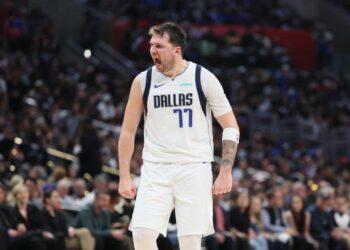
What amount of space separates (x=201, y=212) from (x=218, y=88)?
3.34 feet

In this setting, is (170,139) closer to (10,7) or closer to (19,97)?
(19,97)

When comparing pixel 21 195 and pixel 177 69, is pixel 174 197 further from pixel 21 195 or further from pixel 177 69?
pixel 21 195

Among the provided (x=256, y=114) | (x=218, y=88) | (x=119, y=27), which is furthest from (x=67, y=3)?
(x=218, y=88)

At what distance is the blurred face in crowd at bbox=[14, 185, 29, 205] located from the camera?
1423 cm

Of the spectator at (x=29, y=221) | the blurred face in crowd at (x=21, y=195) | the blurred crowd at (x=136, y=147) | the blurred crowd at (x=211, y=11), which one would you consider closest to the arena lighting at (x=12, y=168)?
the blurred crowd at (x=136, y=147)

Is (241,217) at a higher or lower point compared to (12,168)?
lower

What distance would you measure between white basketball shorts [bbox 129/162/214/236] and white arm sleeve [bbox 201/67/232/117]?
0.48m

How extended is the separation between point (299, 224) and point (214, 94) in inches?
403

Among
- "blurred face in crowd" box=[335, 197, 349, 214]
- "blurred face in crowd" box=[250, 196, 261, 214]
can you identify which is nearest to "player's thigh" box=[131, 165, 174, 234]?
"blurred face in crowd" box=[250, 196, 261, 214]

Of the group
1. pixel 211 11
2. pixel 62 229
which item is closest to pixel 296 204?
pixel 62 229

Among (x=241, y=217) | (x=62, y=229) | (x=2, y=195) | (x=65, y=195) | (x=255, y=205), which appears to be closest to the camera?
(x=2, y=195)

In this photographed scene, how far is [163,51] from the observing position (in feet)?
29.4

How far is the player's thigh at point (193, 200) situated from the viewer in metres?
8.94

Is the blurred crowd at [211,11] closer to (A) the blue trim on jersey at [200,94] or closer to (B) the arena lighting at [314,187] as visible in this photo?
(B) the arena lighting at [314,187]
